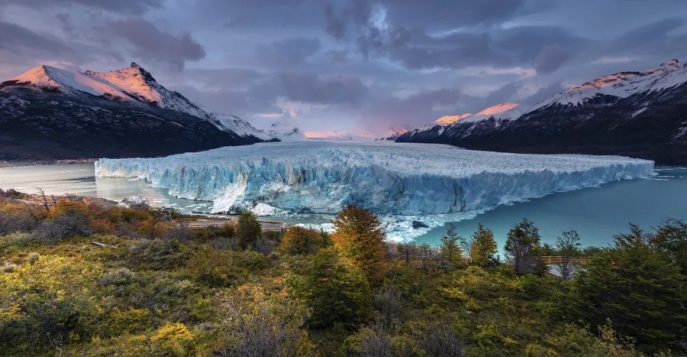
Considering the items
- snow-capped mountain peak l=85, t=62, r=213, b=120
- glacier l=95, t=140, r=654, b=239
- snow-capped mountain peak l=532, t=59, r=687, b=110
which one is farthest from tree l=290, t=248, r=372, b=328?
snow-capped mountain peak l=85, t=62, r=213, b=120

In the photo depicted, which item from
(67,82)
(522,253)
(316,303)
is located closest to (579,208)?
(522,253)

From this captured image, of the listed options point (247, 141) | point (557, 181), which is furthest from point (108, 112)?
point (557, 181)

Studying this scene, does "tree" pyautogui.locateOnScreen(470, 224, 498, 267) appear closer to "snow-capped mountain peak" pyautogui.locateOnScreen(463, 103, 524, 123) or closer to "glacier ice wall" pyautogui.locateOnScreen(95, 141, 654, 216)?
"glacier ice wall" pyautogui.locateOnScreen(95, 141, 654, 216)

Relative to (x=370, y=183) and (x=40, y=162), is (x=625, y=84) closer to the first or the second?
(x=370, y=183)

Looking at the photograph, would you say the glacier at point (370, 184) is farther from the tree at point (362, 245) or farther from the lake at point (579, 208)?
the tree at point (362, 245)

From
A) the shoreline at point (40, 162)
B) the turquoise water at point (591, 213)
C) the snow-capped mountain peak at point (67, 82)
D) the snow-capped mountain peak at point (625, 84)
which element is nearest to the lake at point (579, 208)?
the turquoise water at point (591, 213)
